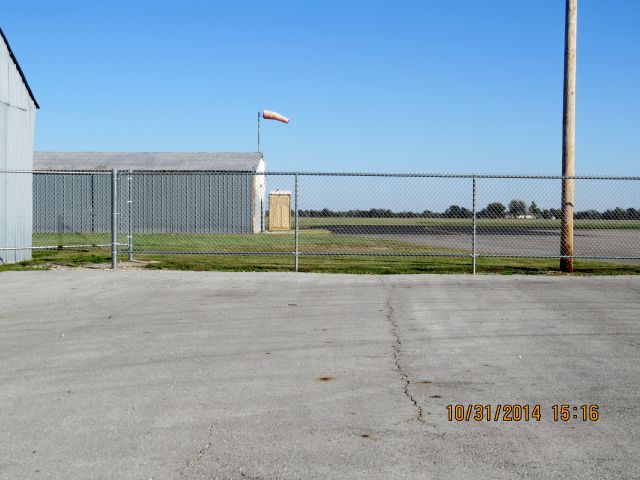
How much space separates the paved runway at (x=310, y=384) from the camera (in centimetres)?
360

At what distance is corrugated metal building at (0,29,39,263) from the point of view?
14977 millimetres

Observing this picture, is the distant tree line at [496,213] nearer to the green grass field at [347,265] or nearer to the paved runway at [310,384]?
the green grass field at [347,265]

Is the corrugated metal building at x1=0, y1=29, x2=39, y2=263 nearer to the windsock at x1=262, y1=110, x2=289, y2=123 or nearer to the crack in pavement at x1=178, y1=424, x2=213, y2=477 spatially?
the crack in pavement at x1=178, y1=424, x2=213, y2=477

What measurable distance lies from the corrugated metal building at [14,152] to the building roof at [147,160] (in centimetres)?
1944

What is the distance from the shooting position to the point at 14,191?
50.9 feet

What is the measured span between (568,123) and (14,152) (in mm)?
11324

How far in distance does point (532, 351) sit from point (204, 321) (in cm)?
346

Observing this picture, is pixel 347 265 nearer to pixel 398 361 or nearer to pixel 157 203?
pixel 398 361

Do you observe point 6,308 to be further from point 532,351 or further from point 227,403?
point 532,351

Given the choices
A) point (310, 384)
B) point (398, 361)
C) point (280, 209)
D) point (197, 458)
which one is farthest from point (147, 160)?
point (197, 458)

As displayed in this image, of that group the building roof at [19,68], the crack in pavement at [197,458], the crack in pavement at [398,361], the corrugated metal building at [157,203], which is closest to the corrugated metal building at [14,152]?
the building roof at [19,68]

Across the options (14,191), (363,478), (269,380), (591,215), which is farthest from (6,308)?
(591,215)

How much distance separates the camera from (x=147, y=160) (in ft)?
121

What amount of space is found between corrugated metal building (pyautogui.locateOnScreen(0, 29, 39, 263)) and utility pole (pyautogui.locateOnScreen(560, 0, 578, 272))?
1046 centimetres
